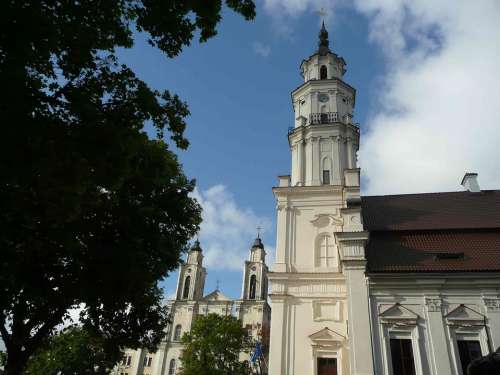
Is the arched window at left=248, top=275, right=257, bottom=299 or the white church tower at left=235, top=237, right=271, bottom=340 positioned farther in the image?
the arched window at left=248, top=275, right=257, bottom=299

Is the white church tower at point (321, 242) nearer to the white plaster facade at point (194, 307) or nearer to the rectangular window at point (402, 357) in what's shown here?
the rectangular window at point (402, 357)

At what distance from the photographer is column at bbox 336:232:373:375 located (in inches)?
623

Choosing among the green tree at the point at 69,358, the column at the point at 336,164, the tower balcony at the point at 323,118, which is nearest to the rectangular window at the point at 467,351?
the column at the point at 336,164

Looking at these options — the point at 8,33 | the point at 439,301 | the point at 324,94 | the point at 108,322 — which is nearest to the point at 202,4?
the point at 8,33

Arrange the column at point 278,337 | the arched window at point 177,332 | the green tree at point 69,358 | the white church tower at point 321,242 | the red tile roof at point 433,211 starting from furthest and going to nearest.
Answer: the arched window at point 177,332 < the green tree at point 69,358 < the red tile roof at point 433,211 < the column at point 278,337 < the white church tower at point 321,242

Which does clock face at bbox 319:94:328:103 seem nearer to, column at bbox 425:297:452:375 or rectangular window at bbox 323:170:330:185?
rectangular window at bbox 323:170:330:185

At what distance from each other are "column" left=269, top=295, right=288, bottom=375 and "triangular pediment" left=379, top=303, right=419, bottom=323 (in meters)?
5.27

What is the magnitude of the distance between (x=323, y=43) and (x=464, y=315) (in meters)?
24.0

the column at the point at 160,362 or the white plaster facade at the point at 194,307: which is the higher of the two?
the white plaster facade at the point at 194,307

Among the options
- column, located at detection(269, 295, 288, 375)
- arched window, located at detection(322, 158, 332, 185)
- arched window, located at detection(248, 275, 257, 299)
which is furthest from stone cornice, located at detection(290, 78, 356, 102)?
arched window, located at detection(248, 275, 257, 299)

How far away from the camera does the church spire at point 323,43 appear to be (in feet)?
97.9

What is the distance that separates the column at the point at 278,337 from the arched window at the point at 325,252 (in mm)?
2980

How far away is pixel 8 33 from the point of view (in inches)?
243

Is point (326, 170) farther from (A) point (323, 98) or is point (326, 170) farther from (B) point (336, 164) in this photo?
(A) point (323, 98)
